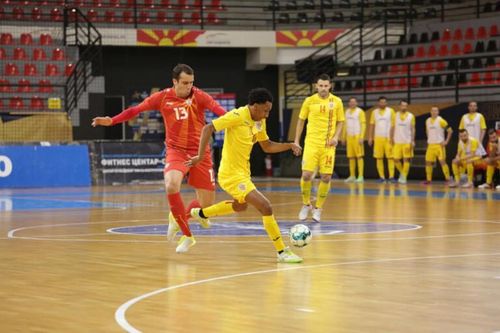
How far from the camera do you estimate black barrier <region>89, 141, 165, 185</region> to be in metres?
26.8

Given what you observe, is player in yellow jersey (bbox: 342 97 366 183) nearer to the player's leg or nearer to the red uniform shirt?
the red uniform shirt

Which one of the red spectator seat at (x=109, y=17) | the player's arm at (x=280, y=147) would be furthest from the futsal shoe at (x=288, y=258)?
the red spectator seat at (x=109, y=17)

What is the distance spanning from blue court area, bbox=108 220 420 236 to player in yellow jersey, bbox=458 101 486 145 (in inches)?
463

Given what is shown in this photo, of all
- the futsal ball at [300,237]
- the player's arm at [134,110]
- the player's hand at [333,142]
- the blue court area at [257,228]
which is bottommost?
the blue court area at [257,228]

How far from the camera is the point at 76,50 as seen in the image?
31031 mm

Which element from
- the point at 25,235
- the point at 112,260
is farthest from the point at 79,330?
the point at 25,235

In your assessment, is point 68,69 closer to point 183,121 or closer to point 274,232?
point 183,121

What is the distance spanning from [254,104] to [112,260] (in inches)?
84.3

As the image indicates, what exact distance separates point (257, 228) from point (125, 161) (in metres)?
14.1

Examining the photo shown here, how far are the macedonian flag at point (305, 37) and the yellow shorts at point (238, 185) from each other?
948 inches

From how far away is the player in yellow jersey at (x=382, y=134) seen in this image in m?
27.8

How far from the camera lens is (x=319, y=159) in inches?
600

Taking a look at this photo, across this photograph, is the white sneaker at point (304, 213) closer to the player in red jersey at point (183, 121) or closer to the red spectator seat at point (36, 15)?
the player in red jersey at point (183, 121)

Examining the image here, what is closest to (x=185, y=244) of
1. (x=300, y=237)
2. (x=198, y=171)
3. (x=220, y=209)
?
(x=220, y=209)
